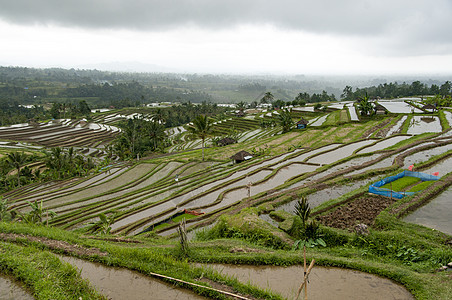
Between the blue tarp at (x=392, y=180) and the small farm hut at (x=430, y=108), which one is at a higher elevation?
the small farm hut at (x=430, y=108)

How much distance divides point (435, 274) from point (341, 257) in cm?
207

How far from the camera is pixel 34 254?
6.75 m

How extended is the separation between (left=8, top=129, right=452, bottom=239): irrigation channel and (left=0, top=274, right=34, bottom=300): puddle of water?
6478mm

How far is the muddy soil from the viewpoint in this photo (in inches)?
387

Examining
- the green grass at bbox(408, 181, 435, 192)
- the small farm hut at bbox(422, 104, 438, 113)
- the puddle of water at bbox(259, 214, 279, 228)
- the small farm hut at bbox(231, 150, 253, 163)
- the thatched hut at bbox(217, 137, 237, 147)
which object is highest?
the small farm hut at bbox(422, 104, 438, 113)

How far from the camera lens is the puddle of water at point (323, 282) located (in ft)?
18.8

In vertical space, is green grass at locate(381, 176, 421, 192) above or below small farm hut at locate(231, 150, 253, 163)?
above

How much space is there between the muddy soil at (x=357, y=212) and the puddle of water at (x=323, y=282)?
3.13 metres

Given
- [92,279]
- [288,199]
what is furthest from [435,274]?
[92,279]

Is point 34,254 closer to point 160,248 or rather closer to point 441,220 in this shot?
point 160,248

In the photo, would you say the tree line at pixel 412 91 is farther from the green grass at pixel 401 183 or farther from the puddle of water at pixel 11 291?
the puddle of water at pixel 11 291

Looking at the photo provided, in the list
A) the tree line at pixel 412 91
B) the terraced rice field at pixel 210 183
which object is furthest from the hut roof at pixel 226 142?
the tree line at pixel 412 91

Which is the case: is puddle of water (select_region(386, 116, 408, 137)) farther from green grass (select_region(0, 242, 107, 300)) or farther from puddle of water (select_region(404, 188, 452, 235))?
green grass (select_region(0, 242, 107, 300))

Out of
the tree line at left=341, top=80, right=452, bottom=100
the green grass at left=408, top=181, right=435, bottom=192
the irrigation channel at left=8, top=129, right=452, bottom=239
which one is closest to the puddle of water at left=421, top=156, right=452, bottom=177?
the irrigation channel at left=8, top=129, right=452, bottom=239
